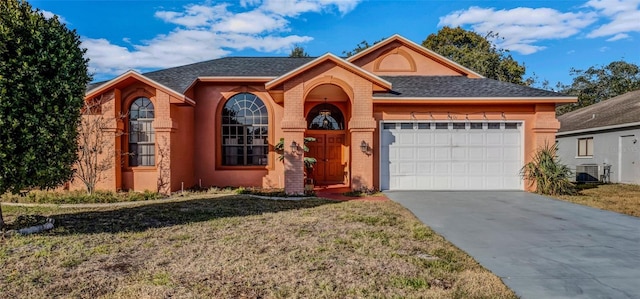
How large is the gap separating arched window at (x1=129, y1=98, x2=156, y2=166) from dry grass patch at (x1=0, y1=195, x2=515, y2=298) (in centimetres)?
441

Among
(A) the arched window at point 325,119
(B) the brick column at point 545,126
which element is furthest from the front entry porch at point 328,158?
(B) the brick column at point 545,126

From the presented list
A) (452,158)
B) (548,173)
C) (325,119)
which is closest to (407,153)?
(452,158)

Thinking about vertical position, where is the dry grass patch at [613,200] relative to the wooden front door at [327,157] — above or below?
below

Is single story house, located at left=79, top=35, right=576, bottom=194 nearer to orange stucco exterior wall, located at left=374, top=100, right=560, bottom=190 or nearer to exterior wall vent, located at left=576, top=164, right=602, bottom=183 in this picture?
orange stucco exterior wall, located at left=374, top=100, right=560, bottom=190

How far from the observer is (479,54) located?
2841 centimetres

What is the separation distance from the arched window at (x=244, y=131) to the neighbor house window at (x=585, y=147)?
17.8 metres

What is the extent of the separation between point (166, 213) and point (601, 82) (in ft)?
162

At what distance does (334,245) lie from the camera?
5621 millimetres

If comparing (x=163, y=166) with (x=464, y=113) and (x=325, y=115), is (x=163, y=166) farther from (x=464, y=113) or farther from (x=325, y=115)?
(x=464, y=113)

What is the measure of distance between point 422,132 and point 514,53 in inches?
938

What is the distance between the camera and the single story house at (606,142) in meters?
15.8

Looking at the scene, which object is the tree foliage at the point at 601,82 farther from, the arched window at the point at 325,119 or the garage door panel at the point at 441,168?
the arched window at the point at 325,119

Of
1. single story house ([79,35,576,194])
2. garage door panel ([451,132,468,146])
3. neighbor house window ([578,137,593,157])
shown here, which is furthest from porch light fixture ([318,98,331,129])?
neighbor house window ([578,137,593,157])

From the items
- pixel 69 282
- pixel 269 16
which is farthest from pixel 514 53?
pixel 69 282
